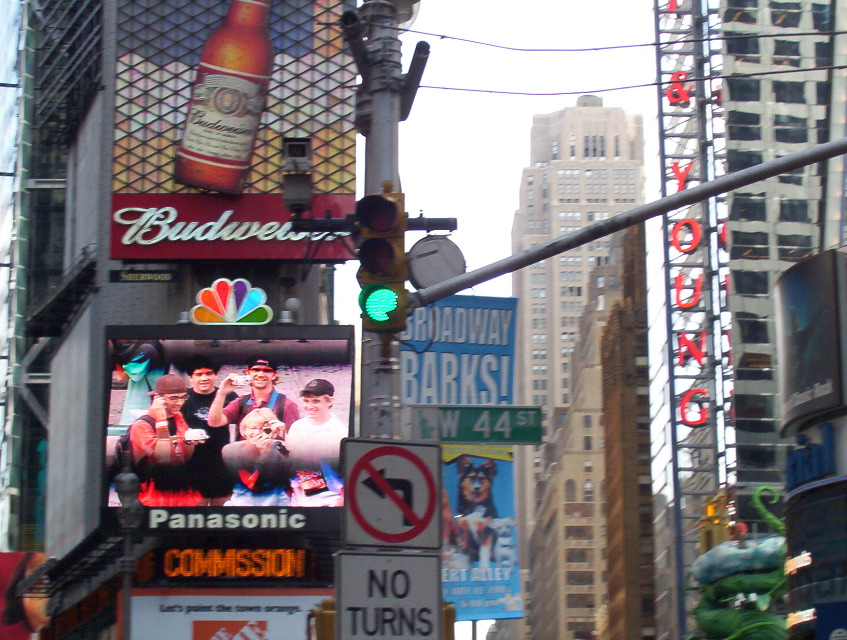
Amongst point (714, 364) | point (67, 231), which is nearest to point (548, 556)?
point (714, 364)

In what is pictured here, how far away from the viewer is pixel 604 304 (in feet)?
543

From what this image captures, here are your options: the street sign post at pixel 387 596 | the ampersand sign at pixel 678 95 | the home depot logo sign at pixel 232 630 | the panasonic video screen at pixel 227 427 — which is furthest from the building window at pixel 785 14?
the street sign post at pixel 387 596

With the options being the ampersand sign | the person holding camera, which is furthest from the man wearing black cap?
the ampersand sign

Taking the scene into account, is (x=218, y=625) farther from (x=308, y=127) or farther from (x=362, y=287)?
(x=362, y=287)

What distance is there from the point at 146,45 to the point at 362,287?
3931 centimetres

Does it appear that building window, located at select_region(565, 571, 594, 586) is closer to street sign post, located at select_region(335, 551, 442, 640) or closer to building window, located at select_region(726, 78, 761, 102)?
building window, located at select_region(726, 78, 761, 102)

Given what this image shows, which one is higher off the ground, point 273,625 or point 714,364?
point 714,364

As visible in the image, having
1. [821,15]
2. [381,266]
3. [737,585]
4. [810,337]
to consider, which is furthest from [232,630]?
[821,15]

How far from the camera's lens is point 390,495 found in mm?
10016

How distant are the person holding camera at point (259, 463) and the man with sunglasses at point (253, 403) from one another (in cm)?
21

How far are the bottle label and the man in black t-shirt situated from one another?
783 centimetres

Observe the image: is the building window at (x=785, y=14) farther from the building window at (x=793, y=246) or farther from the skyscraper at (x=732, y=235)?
the building window at (x=793, y=246)

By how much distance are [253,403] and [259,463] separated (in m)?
1.86

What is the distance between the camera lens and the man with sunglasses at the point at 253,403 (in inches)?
1738
